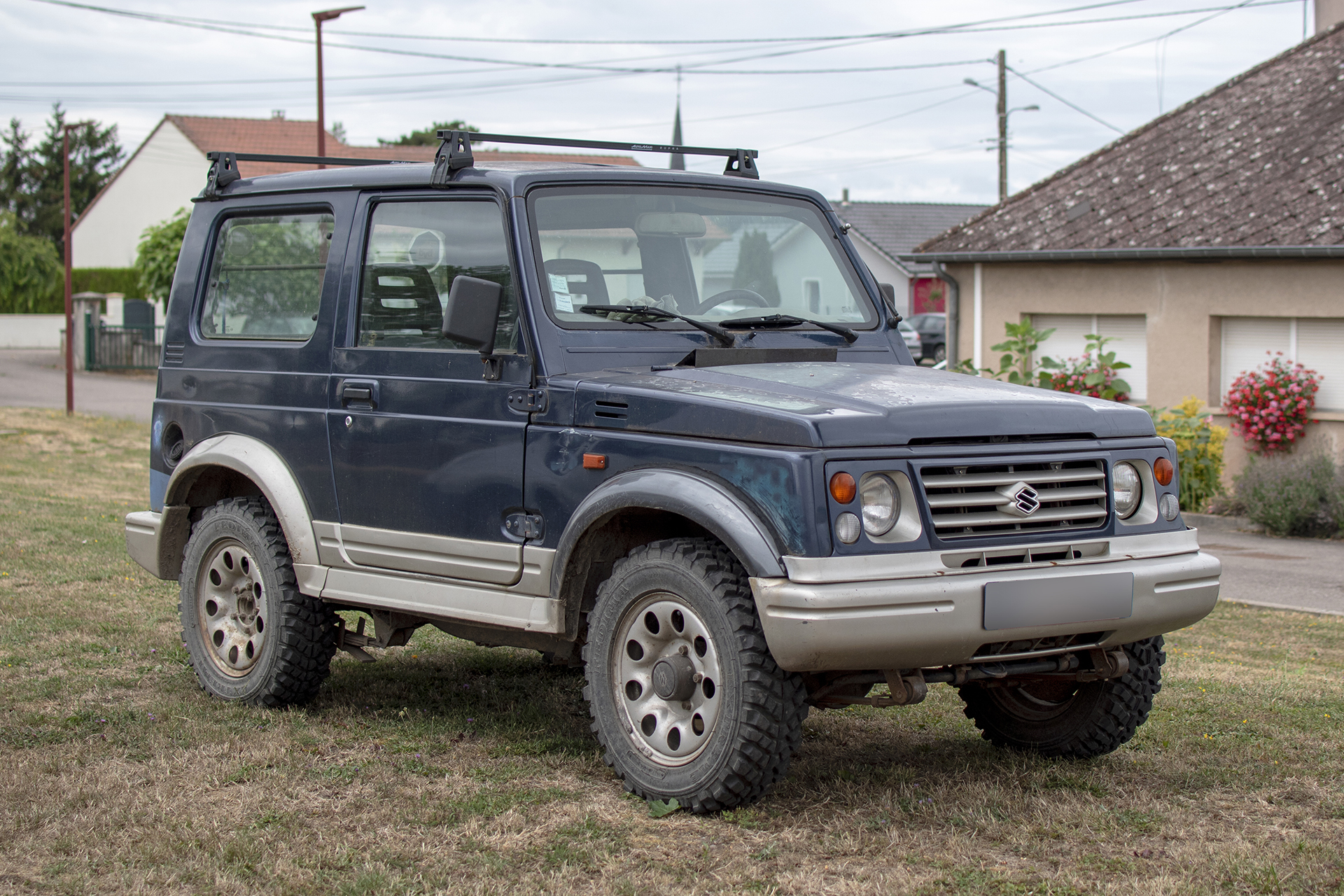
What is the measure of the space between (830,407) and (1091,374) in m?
13.3

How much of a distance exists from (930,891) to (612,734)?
1294mm

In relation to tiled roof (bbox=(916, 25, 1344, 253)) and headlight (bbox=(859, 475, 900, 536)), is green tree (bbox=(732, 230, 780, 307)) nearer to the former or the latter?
headlight (bbox=(859, 475, 900, 536))

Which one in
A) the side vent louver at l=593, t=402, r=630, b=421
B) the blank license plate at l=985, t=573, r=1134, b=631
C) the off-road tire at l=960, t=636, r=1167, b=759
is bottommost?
the off-road tire at l=960, t=636, r=1167, b=759

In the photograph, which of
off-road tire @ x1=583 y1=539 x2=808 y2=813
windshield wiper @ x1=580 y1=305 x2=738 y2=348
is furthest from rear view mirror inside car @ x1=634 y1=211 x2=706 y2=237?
off-road tire @ x1=583 y1=539 x2=808 y2=813

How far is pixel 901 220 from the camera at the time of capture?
63.9m

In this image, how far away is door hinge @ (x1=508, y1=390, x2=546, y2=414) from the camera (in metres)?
5.23

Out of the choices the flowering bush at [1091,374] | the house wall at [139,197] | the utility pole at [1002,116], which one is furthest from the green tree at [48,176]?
the flowering bush at [1091,374]

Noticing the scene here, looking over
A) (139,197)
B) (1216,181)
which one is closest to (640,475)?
(1216,181)

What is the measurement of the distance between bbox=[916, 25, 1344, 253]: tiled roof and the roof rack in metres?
11.2

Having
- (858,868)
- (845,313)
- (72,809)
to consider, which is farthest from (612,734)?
(845,313)

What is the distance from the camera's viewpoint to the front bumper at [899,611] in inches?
170

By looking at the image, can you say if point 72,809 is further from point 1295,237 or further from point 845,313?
point 1295,237

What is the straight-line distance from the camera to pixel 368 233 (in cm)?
606

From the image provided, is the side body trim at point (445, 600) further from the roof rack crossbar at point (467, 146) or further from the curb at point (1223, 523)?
the curb at point (1223, 523)
